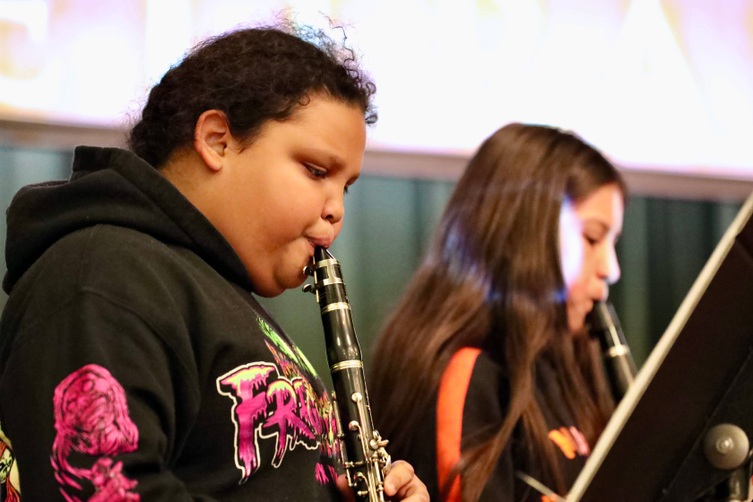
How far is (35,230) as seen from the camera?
973 mm

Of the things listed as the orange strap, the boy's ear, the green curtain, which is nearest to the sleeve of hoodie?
the boy's ear

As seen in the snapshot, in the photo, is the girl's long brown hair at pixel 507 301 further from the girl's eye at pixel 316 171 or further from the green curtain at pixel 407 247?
the green curtain at pixel 407 247

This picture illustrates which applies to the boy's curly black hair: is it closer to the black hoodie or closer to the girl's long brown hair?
the black hoodie

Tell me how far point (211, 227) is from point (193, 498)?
276mm

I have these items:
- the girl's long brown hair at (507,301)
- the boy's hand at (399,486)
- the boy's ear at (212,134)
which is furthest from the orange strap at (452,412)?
the boy's ear at (212,134)

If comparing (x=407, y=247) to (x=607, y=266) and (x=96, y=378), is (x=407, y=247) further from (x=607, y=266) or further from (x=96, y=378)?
(x=96, y=378)

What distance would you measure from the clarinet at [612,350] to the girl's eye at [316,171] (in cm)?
81

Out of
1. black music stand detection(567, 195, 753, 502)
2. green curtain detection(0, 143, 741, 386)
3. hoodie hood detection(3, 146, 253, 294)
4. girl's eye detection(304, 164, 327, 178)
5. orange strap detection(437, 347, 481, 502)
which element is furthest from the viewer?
green curtain detection(0, 143, 741, 386)

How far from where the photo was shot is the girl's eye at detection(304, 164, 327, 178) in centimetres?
106

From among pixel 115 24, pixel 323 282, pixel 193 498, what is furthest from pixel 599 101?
pixel 193 498

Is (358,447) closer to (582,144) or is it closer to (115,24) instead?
(582,144)

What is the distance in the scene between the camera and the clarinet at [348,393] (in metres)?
1.06

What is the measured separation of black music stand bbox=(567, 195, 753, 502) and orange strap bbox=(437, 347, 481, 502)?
618mm

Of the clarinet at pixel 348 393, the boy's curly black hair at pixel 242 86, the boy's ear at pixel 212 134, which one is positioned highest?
the boy's curly black hair at pixel 242 86
